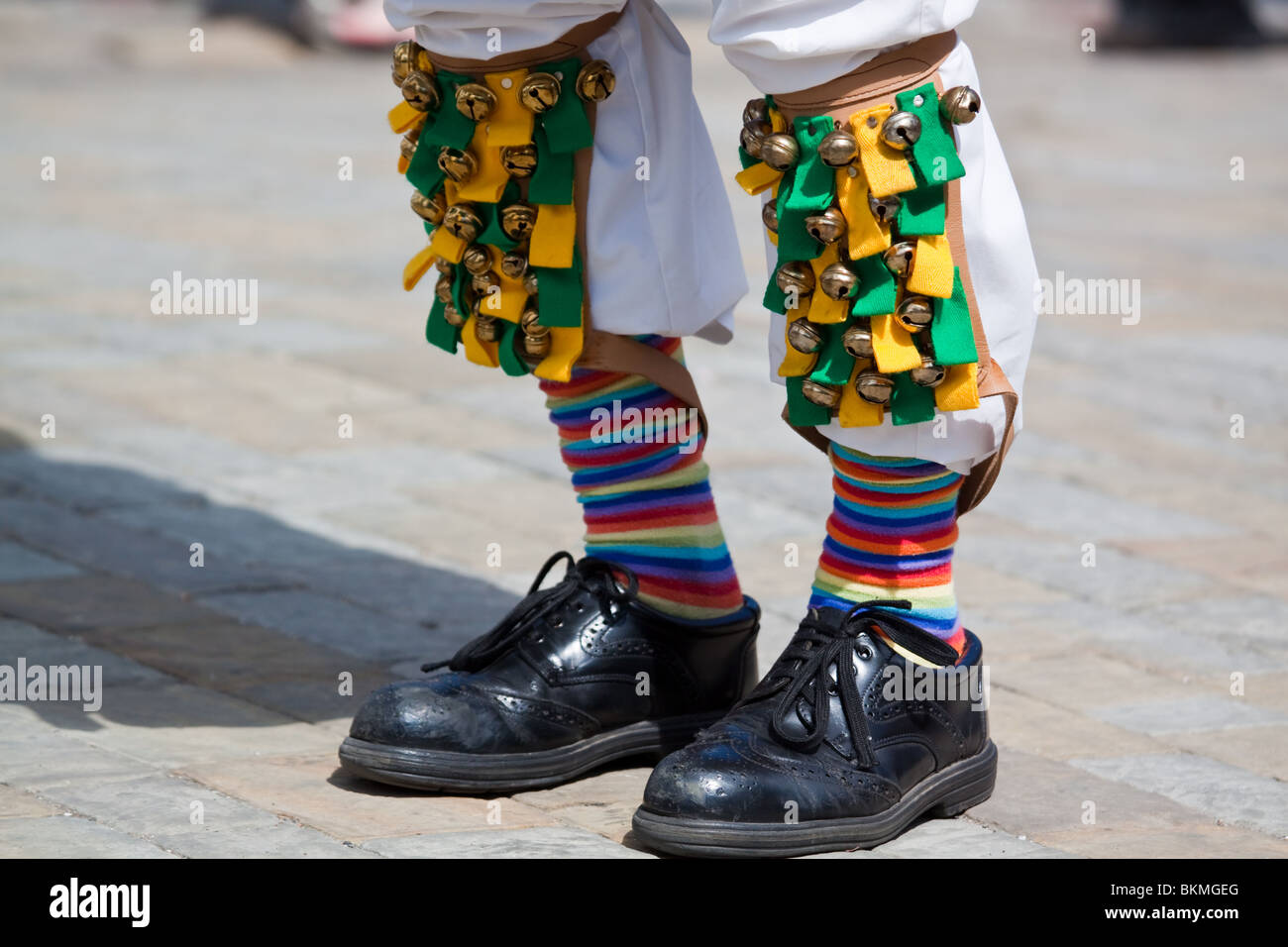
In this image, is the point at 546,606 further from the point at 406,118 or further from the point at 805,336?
the point at 406,118

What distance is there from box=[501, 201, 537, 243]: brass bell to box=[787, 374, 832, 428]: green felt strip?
38 cm

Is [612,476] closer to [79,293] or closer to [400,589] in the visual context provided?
[400,589]

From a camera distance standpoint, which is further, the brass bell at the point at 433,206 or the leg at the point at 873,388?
the brass bell at the point at 433,206

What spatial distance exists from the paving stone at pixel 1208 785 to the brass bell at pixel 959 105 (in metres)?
0.83

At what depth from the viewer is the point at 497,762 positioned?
2.06 metres

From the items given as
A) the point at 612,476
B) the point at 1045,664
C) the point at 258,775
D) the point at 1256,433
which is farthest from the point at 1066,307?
the point at 258,775

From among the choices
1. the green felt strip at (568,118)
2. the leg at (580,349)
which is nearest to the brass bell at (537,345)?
the leg at (580,349)

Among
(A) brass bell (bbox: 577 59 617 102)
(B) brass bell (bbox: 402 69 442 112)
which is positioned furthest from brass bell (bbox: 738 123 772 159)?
(B) brass bell (bbox: 402 69 442 112)

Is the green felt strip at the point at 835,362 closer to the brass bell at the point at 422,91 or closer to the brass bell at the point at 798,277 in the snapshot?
the brass bell at the point at 798,277

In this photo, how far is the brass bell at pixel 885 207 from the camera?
185 centimetres

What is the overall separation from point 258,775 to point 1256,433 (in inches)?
104

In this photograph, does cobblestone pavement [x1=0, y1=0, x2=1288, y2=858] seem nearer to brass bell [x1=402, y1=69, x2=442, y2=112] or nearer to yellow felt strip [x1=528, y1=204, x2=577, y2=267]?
yellow felt strip [x1=528, y1=204, x2=577, y2=267]

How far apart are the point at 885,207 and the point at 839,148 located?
76 mm

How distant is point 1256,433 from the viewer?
3.98m
